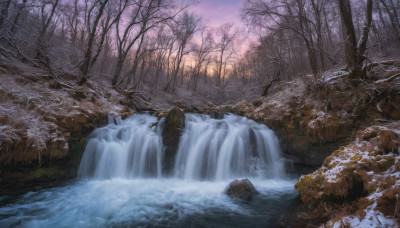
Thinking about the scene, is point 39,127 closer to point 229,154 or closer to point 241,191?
point 241,191

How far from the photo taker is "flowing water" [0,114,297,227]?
14.3 feet

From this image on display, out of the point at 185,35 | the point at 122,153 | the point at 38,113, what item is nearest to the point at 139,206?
the point at 122,153

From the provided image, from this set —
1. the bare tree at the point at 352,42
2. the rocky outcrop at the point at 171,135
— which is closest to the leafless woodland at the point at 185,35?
the bare tree at the point at 352,42

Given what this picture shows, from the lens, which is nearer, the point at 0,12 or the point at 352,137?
the point at 352,137

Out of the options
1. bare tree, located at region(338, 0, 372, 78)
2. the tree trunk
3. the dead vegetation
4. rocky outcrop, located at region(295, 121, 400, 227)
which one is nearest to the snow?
rocky outcrop, located at region(295, 121, 400, 227)

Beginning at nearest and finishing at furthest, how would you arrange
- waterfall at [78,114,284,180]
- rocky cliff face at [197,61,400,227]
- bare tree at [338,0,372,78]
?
rocky cliff face at [197,61,400,227], bare tree at [338,0,372,78], waterfall at [78,114,284,180]

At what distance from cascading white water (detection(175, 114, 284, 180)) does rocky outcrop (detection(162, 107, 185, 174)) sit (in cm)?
26

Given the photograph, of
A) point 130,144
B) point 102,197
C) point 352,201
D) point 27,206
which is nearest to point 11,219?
point 27,206

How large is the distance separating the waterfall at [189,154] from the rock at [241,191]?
69.1 inches

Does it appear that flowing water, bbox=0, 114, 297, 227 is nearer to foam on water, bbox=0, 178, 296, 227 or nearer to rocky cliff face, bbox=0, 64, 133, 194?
foam on water, bbox=0, 178, 296, 227

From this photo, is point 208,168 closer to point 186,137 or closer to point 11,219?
point 186,137

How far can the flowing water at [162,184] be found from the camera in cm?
436

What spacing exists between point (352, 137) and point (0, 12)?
14.3m

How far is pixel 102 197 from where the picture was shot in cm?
543
